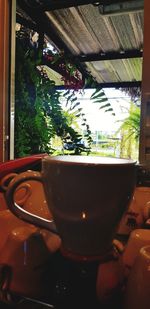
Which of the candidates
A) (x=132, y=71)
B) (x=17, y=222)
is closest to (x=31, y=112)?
(x=17, y=222)

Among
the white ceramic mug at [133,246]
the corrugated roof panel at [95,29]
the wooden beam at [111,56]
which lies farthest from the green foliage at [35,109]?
the wooden beam at [111,56]

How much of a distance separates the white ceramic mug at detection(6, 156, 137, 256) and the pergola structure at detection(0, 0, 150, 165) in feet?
2.60

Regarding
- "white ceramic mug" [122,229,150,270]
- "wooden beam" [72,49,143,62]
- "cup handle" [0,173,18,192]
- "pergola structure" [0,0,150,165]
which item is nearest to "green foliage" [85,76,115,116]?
"pergola structure" [0,0,150,165]

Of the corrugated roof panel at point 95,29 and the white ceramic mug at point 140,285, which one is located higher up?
the corrugated roof panel at point 95,29

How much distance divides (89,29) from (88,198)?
223 cm

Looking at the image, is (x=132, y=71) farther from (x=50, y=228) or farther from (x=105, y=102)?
(x=50, y=228)

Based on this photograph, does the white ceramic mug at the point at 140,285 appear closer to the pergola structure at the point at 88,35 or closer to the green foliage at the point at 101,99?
the pergola structure at the point at 88,35

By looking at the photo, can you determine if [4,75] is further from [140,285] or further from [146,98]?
[140,285]

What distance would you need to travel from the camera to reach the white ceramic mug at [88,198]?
0.25 meters

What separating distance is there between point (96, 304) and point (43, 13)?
6.77 feet

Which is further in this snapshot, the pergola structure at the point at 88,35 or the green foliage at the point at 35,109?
the green foliage at the point at 35,109

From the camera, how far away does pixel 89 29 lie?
220 centimetres

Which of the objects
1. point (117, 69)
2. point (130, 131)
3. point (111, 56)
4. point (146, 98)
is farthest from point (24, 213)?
point (117, 69)

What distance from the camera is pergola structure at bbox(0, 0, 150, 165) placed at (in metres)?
1.12
